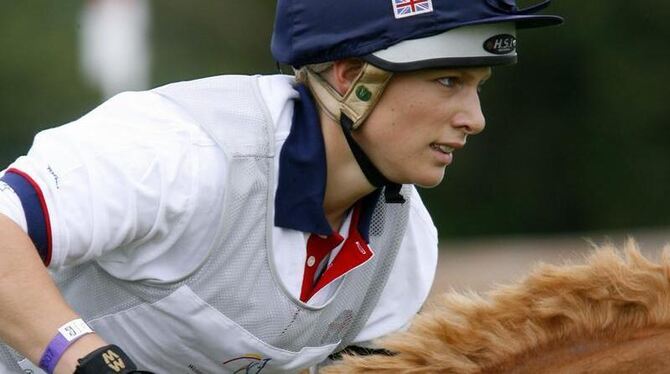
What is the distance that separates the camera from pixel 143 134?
12.1ft

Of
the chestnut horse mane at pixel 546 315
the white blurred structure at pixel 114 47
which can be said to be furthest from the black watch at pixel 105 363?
the white blurred structure at pixel 114 47

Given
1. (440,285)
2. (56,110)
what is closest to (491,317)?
(440,285)

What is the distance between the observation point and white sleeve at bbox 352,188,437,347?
4.53m

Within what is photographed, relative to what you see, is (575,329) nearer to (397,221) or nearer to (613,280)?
(613,280)

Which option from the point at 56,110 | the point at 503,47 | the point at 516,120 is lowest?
the point at 516,120

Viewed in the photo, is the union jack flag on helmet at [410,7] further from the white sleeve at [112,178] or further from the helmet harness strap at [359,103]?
the white sleeve at [112,178]

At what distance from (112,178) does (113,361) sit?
0.50 m

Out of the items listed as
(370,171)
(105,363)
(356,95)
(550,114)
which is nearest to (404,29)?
(356,95)

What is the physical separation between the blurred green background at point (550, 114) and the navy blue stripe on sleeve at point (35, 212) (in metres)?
13.3

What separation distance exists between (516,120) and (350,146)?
15165 mm

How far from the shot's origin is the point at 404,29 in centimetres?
383

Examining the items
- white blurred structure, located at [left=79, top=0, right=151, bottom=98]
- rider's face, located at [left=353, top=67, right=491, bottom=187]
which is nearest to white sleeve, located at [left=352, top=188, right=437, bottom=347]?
rider's face, located at [left=353, top=67, right=491, bottom=187]

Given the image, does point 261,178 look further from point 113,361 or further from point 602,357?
point 602,357

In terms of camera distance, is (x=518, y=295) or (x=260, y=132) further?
(x=260, y=132)
